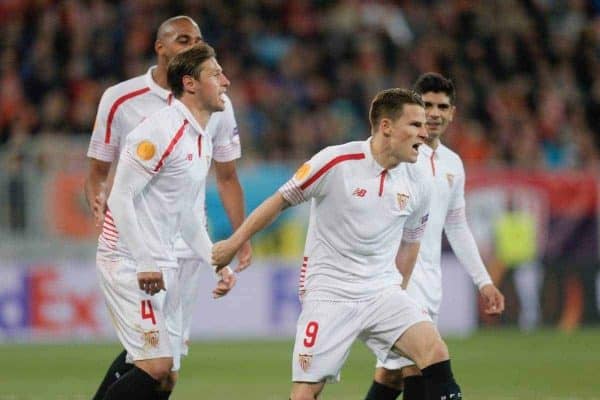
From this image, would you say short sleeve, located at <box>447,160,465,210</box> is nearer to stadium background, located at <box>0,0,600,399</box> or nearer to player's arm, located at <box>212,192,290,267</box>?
player's arm, located at <box>212,192,290,267</box>

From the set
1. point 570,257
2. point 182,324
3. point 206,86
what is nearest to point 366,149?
point 206,86

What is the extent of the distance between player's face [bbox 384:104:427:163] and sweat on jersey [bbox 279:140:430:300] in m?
0.13

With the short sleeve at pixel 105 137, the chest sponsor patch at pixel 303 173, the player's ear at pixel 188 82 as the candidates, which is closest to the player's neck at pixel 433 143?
the chest sponsor patch at pixel 303 173

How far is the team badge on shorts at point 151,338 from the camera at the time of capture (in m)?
7.03

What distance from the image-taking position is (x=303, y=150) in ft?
54.0

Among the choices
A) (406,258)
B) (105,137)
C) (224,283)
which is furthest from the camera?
(105,137)

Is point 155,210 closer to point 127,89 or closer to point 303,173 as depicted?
point 303,173

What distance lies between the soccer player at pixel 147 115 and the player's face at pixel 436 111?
1105mm

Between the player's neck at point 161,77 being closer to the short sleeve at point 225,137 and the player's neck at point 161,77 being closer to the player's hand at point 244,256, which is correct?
the short sleeve at point 225,137

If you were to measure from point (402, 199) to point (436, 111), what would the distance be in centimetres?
121

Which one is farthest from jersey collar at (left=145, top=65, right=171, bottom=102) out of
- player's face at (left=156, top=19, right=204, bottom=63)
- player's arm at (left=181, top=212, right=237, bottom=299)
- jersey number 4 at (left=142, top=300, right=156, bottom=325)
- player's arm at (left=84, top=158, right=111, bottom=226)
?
jersey number 4 at (left=142, top=300, right=156, bottom=325)

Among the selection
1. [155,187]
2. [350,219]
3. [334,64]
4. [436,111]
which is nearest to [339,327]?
[350,219]

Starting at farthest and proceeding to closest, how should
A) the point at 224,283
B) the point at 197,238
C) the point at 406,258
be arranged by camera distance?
the point at 406,258 < the point at 197,238 < the point at 224,283

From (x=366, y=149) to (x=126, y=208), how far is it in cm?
122
